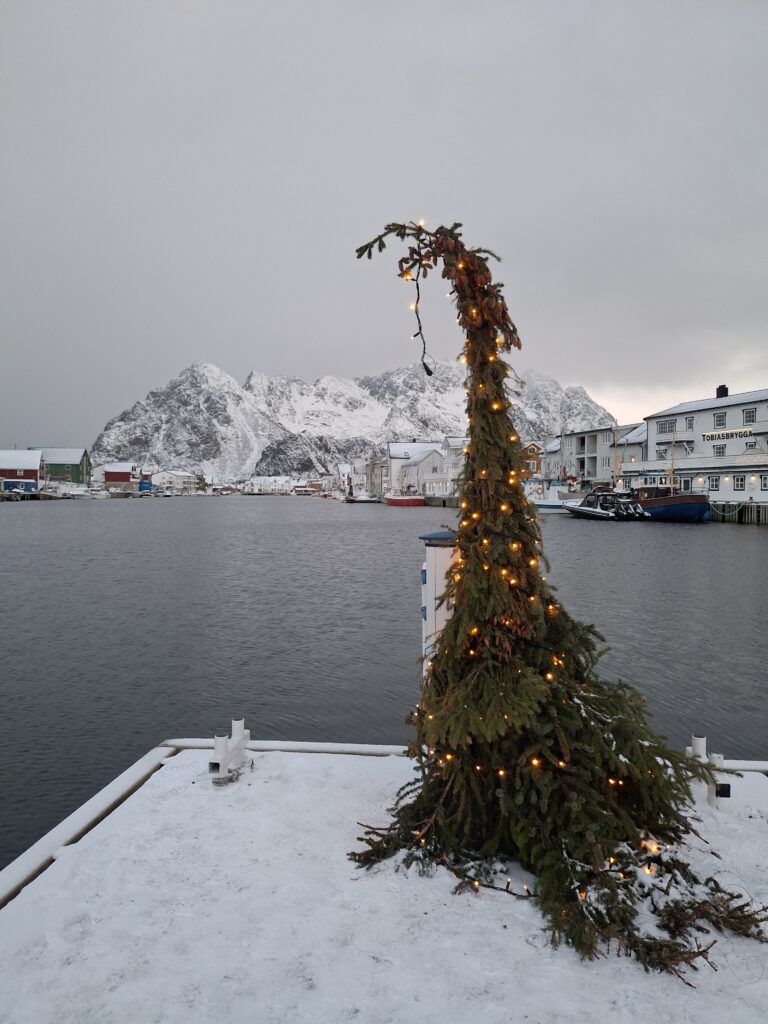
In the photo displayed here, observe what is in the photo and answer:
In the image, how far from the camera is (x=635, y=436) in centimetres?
8669

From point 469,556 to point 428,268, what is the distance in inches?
94.7

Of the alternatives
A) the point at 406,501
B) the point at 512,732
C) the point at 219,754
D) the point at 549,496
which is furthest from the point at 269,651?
the point at 406,501

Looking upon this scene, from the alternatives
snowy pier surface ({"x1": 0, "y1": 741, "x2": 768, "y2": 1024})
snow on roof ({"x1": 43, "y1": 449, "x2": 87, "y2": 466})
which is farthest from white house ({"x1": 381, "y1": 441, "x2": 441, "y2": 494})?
snowy pier surface ({"x1": 0, "y1": 741, "x2": 768, "y2": 1024})

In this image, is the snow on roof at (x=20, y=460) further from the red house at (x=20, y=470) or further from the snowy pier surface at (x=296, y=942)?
the snowy pier surface at (x=296, y=942)

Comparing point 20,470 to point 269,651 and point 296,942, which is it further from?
point 296,942

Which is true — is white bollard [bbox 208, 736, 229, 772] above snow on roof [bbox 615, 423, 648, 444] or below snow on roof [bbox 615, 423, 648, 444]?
below

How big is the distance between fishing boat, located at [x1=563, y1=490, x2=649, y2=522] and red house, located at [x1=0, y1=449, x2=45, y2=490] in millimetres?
134779

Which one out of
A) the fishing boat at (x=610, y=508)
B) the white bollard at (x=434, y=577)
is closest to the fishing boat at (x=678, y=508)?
the fishing boat at (x=610, y=508)

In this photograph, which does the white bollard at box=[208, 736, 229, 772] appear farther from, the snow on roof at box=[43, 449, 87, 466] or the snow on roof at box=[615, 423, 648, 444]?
the snow on roof at box=[43, 449, 87, 466]

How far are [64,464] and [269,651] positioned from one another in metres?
193

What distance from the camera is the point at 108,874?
456cm

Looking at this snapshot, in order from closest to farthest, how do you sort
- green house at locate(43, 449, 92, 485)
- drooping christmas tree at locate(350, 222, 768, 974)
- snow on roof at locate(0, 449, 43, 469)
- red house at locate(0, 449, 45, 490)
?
drooping christmas tree at locate(350, 222, 768, 974) → red house at locate(0, 449, 45, 490) → snow on roof at locate(0, 449, 43, 469) → green house at locate(43, 449, 92, 485)

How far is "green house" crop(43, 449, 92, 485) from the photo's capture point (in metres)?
180

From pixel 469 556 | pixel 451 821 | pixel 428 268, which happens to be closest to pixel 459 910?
pixel 451 821
